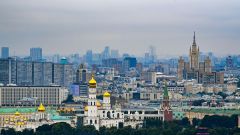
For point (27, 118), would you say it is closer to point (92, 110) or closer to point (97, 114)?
point (92, 110)

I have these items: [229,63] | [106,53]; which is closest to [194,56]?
[229,63]

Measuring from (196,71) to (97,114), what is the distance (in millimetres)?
29277

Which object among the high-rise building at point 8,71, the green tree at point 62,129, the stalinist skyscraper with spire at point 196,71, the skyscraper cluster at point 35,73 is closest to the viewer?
the green tree at point 62,129

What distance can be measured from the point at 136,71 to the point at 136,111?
1563 inches

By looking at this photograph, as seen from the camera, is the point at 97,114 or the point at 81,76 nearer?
the point at 97,114

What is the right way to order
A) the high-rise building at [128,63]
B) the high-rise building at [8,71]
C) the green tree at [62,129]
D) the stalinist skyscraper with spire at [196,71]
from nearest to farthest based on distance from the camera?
the green tree at [62,129] → the high-rise building at [8,71] → the stalinist skyscraper with spire at [196,71] → the high-rise building at [128,63]

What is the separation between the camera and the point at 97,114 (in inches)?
1307

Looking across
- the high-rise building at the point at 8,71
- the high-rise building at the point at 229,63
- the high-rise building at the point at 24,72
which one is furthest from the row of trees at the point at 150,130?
the high-rise building at the point at 229,63

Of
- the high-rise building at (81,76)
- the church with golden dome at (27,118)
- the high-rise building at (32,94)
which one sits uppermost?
the high-rise building at (81,76)

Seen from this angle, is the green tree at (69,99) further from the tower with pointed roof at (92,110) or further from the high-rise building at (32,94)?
the tower with pointed roof at (92,110)

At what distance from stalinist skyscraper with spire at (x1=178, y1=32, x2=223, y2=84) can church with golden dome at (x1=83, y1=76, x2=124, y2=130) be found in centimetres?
2562

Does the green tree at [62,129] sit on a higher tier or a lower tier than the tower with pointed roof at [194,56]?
lower

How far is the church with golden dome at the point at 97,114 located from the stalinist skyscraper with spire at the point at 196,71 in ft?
84.1

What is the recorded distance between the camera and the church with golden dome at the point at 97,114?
108 ft
